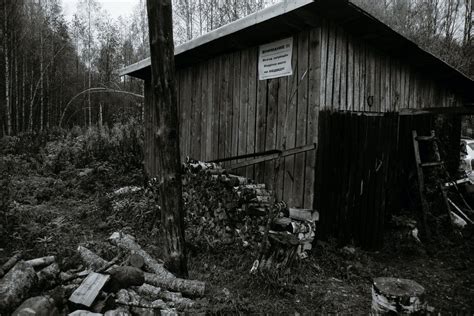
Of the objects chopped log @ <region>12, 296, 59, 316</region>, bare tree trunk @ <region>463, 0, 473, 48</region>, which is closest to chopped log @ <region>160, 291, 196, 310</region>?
chopped log @ <region>12, 296, 59, 316</region>

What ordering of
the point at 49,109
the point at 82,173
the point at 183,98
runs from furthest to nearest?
the point at 49,109
the point at 82,173
the point at 183,98

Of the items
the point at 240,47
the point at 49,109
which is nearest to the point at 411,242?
the point at 240,47

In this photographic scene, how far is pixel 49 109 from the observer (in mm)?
22891

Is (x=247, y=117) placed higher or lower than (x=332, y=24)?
lower

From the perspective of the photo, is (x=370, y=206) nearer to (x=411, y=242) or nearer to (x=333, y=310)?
(x=411, y=242)

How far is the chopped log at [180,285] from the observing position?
359 centimetres

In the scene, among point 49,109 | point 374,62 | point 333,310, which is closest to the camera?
point 333,310

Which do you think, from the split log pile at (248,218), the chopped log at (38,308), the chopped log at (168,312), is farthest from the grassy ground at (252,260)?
the chopped log at (38,308)

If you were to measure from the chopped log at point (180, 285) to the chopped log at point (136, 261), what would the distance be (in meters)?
0.32

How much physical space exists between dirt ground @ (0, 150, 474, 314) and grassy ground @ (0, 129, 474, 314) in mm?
11

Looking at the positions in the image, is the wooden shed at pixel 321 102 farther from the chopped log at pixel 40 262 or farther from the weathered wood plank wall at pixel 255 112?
the chopped log at pixel 40 262

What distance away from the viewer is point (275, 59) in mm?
5348

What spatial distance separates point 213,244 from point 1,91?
795 inches

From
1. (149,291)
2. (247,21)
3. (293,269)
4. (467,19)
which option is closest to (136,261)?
(149,291)
